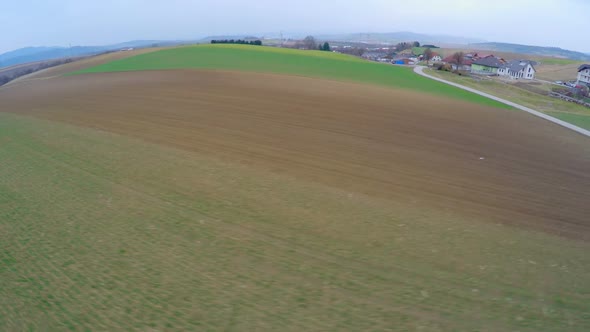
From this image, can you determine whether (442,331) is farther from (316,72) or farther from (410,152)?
(316,72)

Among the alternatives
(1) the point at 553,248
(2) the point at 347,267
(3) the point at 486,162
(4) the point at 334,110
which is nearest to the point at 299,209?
(2) the point at 347,267

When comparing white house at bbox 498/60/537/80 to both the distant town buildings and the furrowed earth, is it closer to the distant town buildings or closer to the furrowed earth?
the distant town buildings

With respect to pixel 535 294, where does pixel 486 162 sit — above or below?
above

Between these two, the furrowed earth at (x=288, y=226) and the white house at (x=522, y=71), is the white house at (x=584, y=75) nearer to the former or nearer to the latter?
the white house at (x=522, y=71)

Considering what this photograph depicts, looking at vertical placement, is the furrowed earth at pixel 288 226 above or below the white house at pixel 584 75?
below

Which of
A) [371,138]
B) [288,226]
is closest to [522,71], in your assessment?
[371,138]

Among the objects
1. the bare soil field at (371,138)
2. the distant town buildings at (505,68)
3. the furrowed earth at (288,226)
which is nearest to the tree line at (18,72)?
the bare soil field at (371,138)

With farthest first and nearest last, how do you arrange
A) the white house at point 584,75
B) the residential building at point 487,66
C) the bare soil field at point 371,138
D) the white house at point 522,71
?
the residential building at point 487,66 → the white house at point 522,71 → the white house at point 584,75 → the bare soil field at point 371,138

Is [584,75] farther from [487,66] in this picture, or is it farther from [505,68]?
[487,66]
